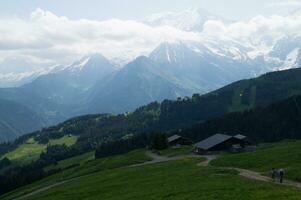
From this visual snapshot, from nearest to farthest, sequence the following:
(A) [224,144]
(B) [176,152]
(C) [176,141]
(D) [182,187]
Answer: (D) [182,187]
(A) [224,144]
(B) [176,152]
(C) [176,141]

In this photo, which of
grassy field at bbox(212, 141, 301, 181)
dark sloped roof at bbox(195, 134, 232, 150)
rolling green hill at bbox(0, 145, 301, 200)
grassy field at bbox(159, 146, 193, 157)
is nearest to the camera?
rolling green hill at bbox(0, 145, 301, 200)

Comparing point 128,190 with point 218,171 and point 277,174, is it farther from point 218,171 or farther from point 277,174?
point 277,174

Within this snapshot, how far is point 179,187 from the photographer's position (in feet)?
214

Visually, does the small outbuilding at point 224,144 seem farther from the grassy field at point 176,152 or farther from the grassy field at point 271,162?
the grassy field at point 271,162

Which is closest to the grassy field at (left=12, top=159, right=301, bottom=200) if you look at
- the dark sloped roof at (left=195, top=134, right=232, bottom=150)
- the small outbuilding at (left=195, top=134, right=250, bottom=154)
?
the dark sloped roof at (left=195, top=134, right=232, bottom=150)

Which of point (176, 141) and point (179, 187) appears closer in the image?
point (179, 187)

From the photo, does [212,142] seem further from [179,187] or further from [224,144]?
[179,187]

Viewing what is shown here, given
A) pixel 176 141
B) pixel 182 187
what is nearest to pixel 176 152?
pixel 176 141

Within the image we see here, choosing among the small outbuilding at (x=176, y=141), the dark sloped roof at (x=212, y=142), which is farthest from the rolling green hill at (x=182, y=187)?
the small outbuilding at (x=176, y=141)

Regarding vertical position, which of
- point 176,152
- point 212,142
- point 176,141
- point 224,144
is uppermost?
point 176,141

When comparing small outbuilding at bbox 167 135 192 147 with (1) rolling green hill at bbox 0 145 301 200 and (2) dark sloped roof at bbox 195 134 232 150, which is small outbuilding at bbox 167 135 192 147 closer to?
(2) dark sloped roof at bbox 195 134 232 150

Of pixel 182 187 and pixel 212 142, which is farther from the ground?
pixel 212 142

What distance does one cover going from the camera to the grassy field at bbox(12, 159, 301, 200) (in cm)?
5281

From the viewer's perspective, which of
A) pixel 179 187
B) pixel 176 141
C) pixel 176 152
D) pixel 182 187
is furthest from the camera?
pixel 176 141
